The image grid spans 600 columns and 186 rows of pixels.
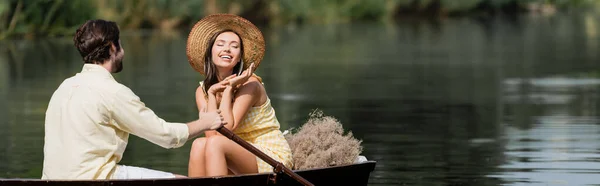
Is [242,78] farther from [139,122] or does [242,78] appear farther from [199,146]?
[139,122]

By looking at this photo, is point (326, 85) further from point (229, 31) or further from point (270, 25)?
Answer: point (270, 25)

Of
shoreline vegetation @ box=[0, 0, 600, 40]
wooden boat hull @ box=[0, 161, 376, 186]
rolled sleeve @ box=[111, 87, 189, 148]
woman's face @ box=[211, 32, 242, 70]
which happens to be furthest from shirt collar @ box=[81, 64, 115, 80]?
shoreline vegetation @ box=[0, 0, 600, 40]

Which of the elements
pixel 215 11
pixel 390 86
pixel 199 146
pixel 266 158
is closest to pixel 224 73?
pixel 199 146

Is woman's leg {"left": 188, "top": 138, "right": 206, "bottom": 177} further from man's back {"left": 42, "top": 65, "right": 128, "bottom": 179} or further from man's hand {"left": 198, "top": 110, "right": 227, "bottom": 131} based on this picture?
man's back {"left": 42, "top": 65, "right": 128, "bottom": 179}

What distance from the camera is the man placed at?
26.1ft

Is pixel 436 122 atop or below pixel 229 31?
below

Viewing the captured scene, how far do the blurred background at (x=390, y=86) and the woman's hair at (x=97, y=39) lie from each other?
381 centimetres

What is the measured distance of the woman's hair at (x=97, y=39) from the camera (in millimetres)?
7863

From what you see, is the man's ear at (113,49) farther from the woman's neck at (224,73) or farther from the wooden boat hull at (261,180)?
the woman's neck at (224,73)

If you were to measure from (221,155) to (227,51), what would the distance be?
2.20 feet

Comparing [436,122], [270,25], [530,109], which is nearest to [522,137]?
[436,122]

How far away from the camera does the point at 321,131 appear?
9625 mm

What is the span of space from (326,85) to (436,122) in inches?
260

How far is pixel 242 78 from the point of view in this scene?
8977 mm
